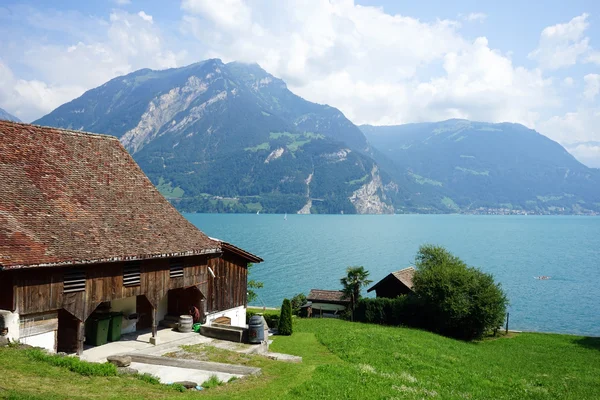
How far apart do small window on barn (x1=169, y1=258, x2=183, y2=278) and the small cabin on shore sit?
3031cm

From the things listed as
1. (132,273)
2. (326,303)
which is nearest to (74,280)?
(132,273)

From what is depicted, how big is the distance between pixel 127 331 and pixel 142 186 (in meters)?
7.24

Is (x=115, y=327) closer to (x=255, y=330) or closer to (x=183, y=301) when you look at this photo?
(x=183, y=301)

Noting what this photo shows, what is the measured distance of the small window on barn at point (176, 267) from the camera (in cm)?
2300

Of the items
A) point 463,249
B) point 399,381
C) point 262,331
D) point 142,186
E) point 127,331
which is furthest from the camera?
point 463,249

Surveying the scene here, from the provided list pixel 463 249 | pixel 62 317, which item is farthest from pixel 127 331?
pixel 463 249

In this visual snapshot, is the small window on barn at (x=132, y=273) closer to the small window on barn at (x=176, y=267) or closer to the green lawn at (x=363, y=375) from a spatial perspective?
the small window on barn at (x=176, y=267)

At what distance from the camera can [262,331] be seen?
21.9 meters

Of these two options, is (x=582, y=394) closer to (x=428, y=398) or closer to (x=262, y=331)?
(x=428, y=398)

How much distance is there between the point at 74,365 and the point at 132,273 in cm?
672

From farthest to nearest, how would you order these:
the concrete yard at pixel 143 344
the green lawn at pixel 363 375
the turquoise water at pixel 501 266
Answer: the turquoise water at pixel 501 266 < the concrete yard at pixel 143 344 < the green lawn at pixel 363 375

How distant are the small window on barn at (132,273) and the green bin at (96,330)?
2051 millimetres

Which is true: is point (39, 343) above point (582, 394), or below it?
above

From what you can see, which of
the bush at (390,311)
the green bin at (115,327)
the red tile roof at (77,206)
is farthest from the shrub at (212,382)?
the bush at (390,311)
